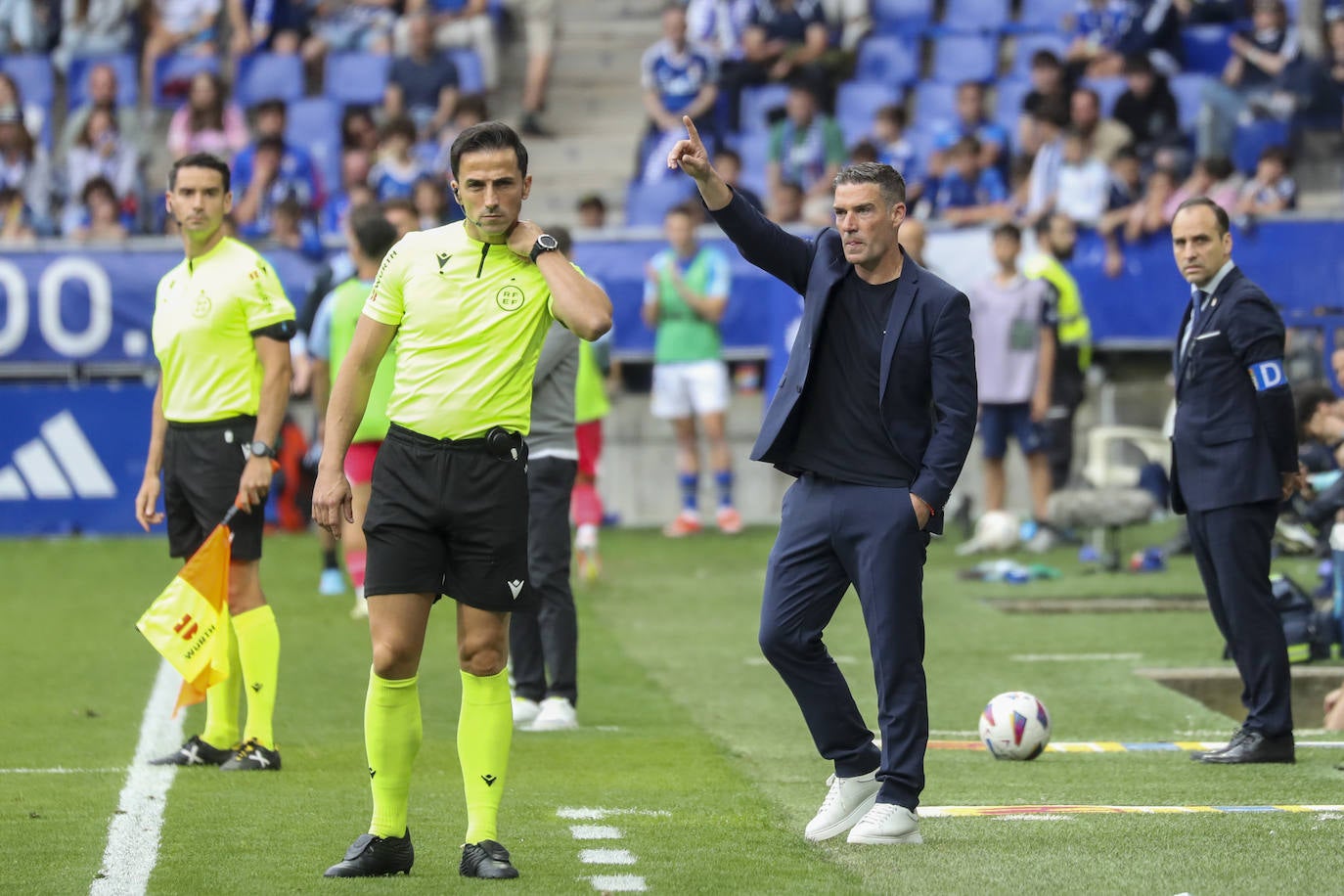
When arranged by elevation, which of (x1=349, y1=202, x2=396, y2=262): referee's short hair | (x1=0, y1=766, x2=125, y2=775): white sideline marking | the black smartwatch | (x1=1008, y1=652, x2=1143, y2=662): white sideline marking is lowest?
(x1=1008, y1=652, x2=1143, y2=662): white sideline marking

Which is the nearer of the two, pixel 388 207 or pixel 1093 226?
pixel 388 207

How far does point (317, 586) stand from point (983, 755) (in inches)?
259

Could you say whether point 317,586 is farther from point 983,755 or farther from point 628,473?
point 983,755

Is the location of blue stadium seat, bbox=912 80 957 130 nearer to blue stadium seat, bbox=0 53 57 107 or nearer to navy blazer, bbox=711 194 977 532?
blue stadium seat, bbox=0 53 57 107

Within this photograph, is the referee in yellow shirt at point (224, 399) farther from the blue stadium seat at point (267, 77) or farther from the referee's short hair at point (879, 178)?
the blue stadium seat at point (267, 77)

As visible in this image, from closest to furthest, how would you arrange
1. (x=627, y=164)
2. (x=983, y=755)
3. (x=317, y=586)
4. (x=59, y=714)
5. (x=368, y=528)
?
(x=368, y=528) < (x=983, y=755) < (x=59, y=714) < (x=317, y=586) < (x=627, y=164)

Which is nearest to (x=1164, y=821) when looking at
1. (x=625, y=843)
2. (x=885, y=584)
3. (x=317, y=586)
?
(x=885, y=584)

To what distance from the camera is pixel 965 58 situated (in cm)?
2161

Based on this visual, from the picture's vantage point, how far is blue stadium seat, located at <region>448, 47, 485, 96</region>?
2153 cm

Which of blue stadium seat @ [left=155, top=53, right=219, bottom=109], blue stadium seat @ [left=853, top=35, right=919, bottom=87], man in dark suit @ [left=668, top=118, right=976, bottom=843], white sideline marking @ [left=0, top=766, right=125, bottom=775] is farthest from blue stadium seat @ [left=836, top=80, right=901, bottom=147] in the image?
man in dark suit @ [left=668, top=118, right=976, bottom=843]

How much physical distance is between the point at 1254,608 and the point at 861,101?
13.5 metres

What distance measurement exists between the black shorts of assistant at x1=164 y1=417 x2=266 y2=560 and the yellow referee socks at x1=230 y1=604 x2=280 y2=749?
0.25m

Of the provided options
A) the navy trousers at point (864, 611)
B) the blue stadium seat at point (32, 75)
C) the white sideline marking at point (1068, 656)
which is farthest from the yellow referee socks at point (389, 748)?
the blue stadium seat at point (32, 75)

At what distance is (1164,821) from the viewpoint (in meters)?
6.71
